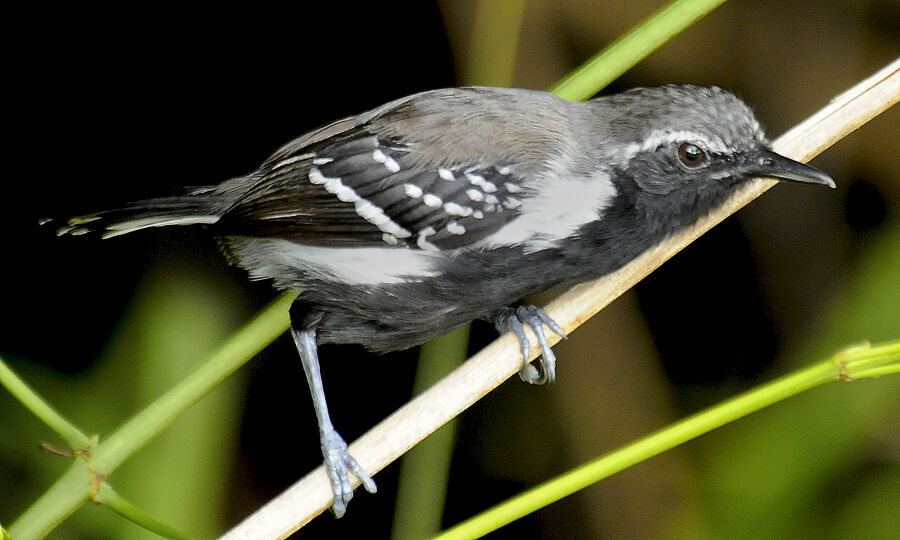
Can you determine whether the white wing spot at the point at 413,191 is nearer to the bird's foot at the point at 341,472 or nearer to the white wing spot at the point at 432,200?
the white wing spot at the point at 432,200

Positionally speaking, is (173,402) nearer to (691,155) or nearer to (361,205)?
(361,205)

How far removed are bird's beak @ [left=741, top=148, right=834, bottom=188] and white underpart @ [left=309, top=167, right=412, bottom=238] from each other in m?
0.75

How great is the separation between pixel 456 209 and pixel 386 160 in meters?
0.21

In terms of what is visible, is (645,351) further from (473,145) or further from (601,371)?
(473,145)

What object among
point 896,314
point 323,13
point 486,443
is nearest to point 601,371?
point 486,443

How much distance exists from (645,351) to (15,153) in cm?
207

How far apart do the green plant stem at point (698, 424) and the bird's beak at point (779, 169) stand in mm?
576

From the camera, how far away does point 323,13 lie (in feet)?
10.0

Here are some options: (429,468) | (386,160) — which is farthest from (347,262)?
(429,468)

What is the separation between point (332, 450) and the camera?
2055 millimetres

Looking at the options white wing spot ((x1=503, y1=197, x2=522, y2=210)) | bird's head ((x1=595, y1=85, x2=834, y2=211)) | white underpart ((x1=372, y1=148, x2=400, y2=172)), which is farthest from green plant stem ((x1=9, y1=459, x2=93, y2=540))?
bird's head ((x1=595, y1=85, x2=834, y2=211))

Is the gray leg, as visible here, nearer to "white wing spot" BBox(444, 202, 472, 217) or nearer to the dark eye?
"white wing spot" BBox(444, 202, 472, 217)

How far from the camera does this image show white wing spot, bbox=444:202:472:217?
1960mm

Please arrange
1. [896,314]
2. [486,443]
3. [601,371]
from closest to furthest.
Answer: [896,314]
[601,371]
[486,443]
